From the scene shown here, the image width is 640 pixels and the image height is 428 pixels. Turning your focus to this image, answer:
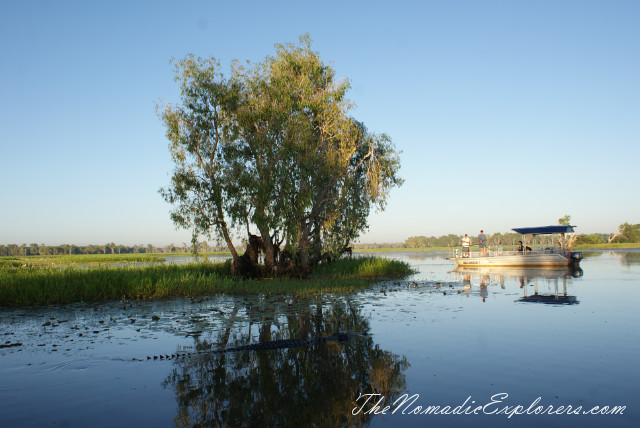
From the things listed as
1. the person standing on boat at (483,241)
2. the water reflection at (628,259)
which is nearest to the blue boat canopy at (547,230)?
the person standing on boat at (483,241)

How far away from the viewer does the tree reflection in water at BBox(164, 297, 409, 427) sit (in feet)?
20.0

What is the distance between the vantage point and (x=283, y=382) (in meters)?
7.57

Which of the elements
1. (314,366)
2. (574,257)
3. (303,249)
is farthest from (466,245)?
(314,366)

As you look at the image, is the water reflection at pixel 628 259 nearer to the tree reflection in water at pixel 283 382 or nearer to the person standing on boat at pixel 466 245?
the person standing on boat at pixel 466 245

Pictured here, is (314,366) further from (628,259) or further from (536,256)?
(628,259)

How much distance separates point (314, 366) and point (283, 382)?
1.14 meters

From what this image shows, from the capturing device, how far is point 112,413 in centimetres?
638

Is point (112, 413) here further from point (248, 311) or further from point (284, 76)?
point (284, 76)

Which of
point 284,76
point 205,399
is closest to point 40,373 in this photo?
point 205,399

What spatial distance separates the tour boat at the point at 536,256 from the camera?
127 feet

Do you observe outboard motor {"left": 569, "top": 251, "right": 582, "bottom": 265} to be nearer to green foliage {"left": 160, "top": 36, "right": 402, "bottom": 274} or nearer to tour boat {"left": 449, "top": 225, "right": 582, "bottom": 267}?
tour boat {"left": 449, "top": 225, "right": 582, "bottom": 267}

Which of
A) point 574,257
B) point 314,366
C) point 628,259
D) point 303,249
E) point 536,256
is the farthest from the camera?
point 628,259

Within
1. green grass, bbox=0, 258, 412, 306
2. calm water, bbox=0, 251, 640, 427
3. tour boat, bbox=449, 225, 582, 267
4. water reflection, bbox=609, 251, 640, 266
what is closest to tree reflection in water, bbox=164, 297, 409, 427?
calm water, bbox=0, 251, 640, 427

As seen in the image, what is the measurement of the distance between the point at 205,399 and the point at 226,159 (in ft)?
68.9
